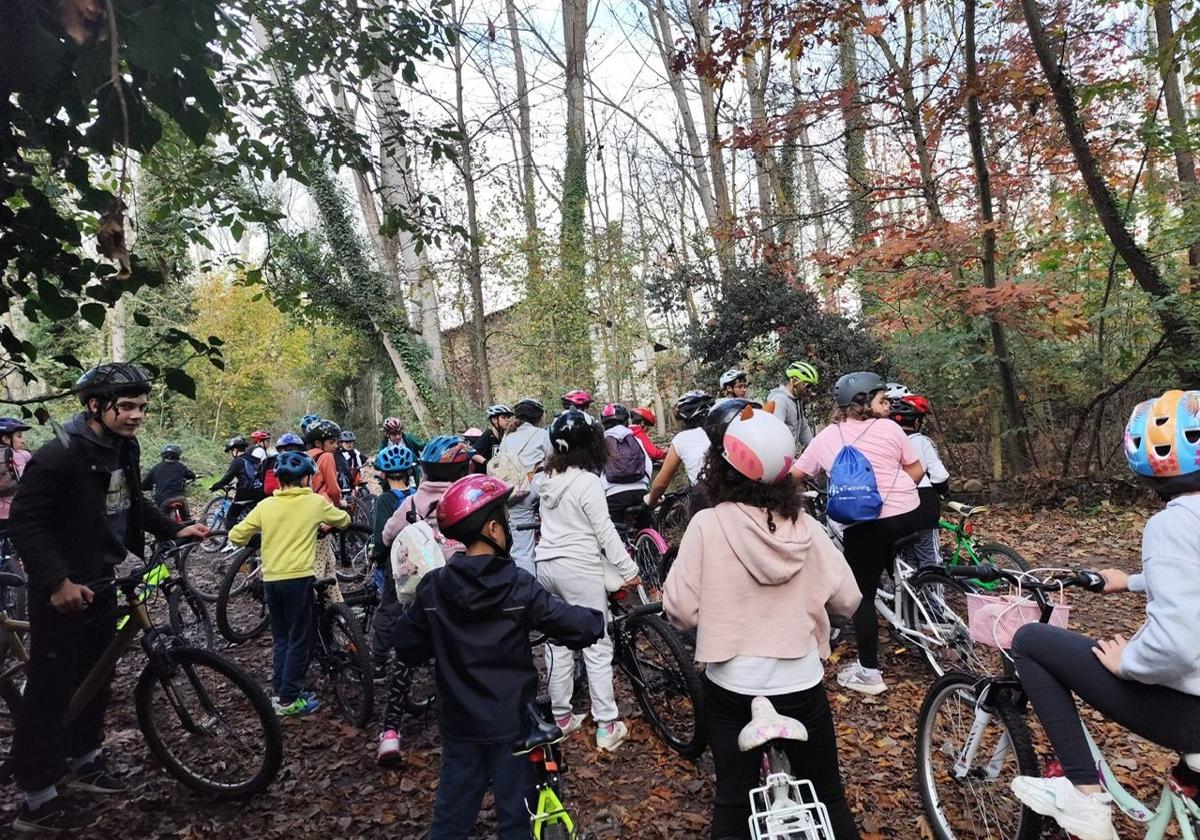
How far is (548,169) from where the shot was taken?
18.7 metres

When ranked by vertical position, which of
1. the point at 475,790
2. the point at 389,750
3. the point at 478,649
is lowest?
the point at 389,750

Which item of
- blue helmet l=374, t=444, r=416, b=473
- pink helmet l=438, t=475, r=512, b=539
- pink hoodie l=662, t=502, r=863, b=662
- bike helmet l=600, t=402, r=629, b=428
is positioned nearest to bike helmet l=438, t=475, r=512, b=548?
pink helmet l=438, t=475, r=512, b=539

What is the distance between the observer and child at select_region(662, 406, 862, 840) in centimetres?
249

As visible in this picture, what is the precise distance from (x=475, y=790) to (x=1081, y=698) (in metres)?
2.20

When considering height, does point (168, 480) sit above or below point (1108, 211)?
below

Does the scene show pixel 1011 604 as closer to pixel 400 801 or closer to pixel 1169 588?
pixel 1169 588

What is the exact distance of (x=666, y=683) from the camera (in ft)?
13.8

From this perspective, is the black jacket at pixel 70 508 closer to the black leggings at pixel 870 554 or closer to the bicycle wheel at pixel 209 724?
the bicycle wheel at pixel 209 724

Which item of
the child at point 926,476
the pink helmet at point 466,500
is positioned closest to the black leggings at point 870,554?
the child at point 926,476

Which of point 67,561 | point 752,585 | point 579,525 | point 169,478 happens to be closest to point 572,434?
point 579,525

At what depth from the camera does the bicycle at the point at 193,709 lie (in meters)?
3.74

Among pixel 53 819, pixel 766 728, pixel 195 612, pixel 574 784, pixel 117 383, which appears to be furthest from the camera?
pixel 195 612

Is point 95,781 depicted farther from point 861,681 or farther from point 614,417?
point 614,417

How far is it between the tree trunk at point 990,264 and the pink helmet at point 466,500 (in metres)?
7.71
